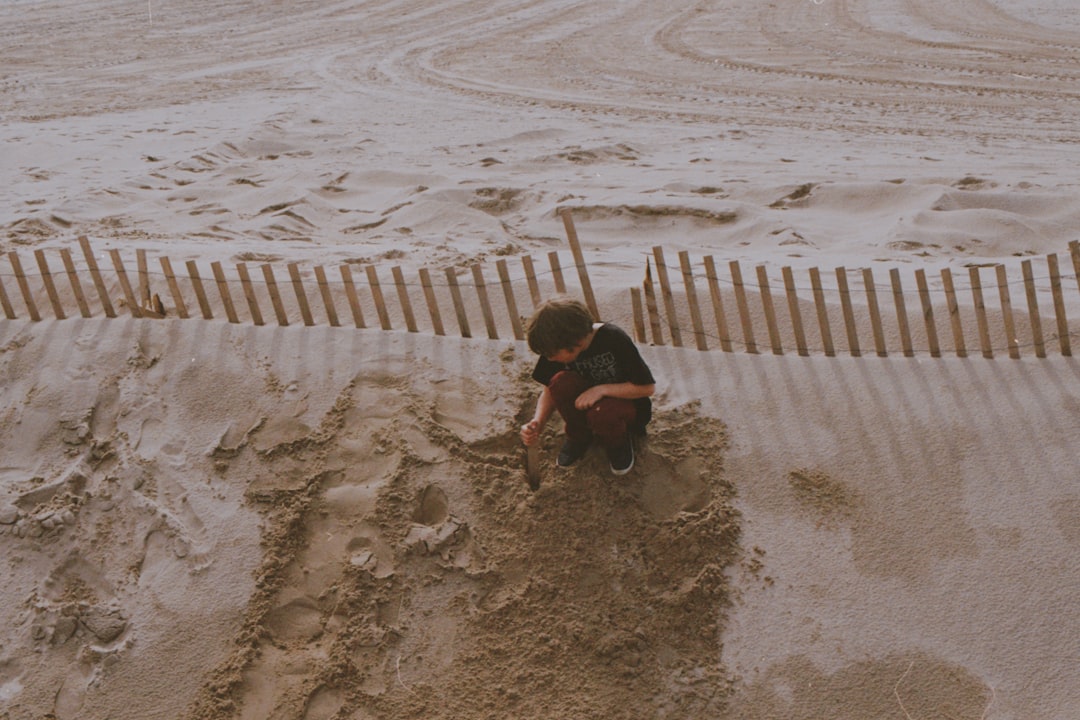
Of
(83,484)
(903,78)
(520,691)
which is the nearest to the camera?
(520,691)

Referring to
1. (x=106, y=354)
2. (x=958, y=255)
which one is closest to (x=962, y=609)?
(x=958, y=255)

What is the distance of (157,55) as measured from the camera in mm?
12312

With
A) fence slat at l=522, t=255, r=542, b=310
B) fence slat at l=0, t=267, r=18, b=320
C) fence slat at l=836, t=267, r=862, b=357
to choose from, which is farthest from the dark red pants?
fence slat at l=0, t=267, r=18, b=320

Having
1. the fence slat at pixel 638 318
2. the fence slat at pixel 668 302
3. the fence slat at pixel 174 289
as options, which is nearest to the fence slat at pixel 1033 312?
the fence slat at pixel 668 302

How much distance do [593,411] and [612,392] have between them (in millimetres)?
106

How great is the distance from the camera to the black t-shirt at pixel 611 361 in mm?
2936

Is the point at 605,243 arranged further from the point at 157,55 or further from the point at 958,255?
the point at 157,55

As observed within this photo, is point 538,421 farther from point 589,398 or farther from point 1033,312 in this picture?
point 1033,312

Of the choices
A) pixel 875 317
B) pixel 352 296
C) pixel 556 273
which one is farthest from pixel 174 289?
→ pixel 875 317

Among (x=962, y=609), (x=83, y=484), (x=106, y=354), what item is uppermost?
(x=106, y=354)

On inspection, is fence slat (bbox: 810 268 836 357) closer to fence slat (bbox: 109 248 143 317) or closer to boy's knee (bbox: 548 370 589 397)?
boy's knee (bbox: 548 370 589 397)

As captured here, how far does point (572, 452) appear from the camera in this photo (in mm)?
3146

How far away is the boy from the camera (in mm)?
2777

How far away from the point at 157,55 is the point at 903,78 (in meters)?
10.6
